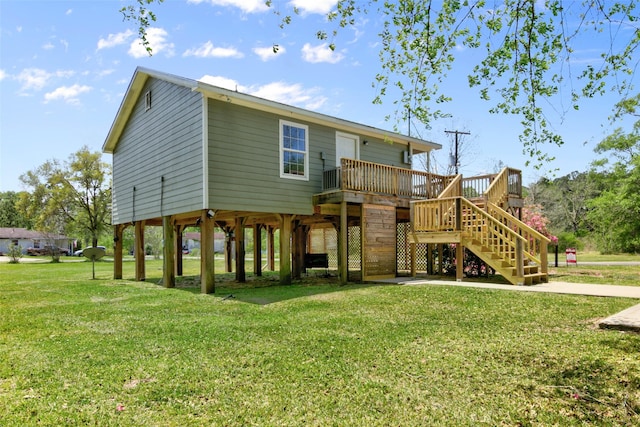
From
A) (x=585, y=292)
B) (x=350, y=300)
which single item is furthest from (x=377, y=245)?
(x=585, y=292)

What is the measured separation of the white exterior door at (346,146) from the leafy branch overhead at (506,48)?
298 inches

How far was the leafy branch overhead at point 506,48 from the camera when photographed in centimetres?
502

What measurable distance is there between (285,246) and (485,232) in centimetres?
538

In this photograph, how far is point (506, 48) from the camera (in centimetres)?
536

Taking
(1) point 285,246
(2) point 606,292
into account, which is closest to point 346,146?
(1) point 285,246

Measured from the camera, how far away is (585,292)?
8516mm

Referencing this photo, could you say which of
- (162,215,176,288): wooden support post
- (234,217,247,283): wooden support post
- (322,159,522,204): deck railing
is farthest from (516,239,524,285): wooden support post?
(162,215,176,288): wooden support post

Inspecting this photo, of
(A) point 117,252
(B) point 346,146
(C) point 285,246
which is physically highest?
(B) point 346,146

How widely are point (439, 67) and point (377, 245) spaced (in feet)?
23.8

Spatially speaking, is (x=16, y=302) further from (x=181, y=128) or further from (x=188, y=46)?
(x=188, y=46)

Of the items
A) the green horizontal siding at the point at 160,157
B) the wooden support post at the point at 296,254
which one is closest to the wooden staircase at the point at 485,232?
the wooden support post at the point at 296,254

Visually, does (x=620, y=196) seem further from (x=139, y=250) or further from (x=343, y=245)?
(x=139, y=250)

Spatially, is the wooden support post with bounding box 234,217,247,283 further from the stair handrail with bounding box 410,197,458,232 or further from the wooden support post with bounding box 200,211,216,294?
the stair handrail with bounding box 410,197,458,232

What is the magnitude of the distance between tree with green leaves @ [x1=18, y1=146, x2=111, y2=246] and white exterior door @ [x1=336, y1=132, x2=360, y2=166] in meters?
29.0
